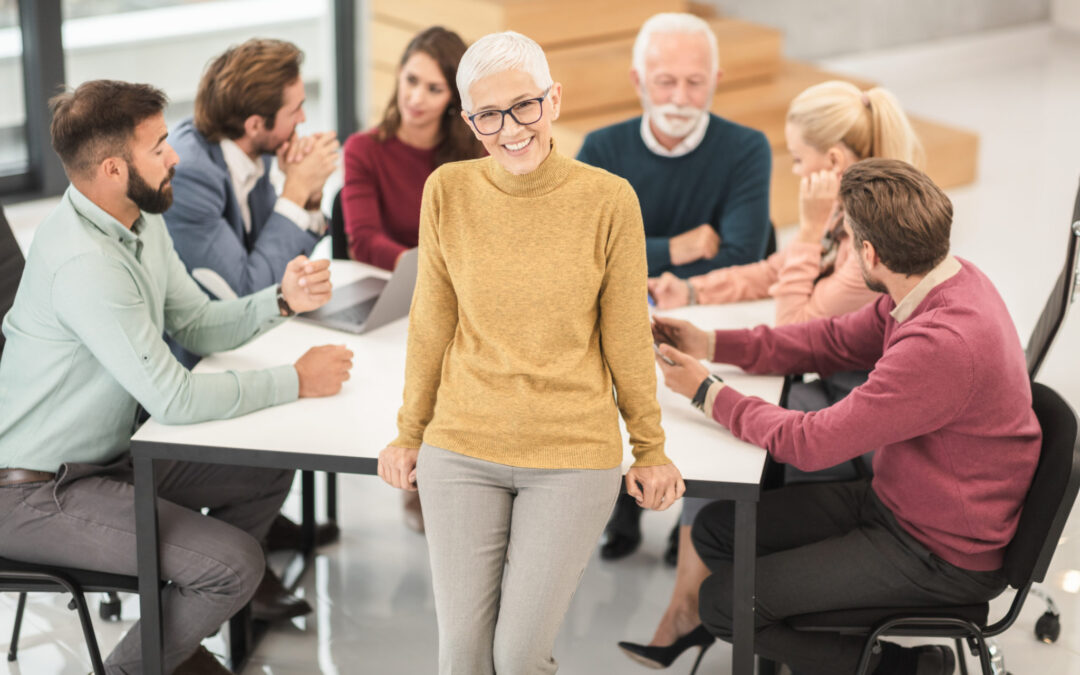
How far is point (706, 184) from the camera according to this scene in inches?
121

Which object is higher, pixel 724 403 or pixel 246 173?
pixel 246 173

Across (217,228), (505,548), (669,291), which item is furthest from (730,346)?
(217,228)

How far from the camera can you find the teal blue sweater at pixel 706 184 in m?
3.04

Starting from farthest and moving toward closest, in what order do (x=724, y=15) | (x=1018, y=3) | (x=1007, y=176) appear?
(x=1018, y=3) < (x=724, y=15) < (x=1007, y=176)

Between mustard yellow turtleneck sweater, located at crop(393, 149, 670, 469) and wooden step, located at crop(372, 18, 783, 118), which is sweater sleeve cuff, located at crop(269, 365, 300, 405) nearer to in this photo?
mustard yellow turtleneck sweater, located at crop(393, 149, 670, 469)

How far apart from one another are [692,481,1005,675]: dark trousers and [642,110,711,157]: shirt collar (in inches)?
39.8

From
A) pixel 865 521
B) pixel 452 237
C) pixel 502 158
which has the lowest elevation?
pixel 865 521

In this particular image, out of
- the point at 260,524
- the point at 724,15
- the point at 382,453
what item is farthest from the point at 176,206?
the point at 724,15

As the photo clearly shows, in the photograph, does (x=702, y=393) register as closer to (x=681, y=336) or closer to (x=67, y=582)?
(x=681, y=336)

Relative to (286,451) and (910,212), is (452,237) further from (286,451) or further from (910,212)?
(910,212)

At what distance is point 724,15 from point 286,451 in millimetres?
5097

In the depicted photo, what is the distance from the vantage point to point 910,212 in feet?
6.75

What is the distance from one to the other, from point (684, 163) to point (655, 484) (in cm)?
124

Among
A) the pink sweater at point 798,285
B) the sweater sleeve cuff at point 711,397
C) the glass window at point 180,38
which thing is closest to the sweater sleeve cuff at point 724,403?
the sweater sleeve cuff at point 711,397
